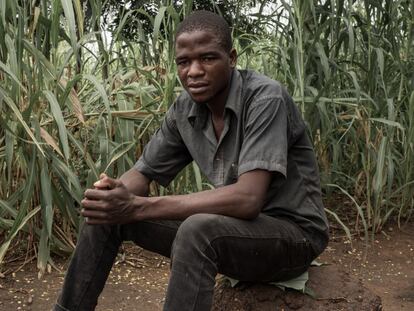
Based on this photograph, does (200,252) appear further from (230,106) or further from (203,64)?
(203,64)

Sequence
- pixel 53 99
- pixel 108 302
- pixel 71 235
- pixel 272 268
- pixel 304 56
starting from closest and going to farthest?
1. pixel 272 268
2. pixel 53 99
3. pixel 108 302
4. pixel 71 235
5. pixel 304 56

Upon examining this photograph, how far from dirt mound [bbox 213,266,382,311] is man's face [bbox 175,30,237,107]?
646 mm

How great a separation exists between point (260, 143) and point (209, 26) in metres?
0.41

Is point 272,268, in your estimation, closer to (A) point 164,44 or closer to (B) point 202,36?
(B) point 202,36

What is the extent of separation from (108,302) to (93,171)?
0.56 meters

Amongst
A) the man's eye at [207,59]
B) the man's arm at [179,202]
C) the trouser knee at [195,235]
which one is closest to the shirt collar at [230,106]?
the man's eye at [207,59]

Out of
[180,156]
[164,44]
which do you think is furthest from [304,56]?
[180,156]

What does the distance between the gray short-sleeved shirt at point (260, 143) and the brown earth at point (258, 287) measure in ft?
0.85

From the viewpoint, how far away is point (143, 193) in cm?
221

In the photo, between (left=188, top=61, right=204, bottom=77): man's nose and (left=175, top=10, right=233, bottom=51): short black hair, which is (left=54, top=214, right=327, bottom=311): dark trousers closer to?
(left=188, top=61, right=204, bottom=77): man's nose

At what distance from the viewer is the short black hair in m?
1.94

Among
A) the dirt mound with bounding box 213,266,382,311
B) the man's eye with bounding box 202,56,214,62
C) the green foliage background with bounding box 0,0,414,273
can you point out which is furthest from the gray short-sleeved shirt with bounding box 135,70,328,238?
the green foliage background with bounding box 0,0,414,273

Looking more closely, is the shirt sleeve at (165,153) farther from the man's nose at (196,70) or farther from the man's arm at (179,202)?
the man's arm at (179,202)

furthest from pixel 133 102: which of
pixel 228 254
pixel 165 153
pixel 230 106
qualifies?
pixel 228 254
